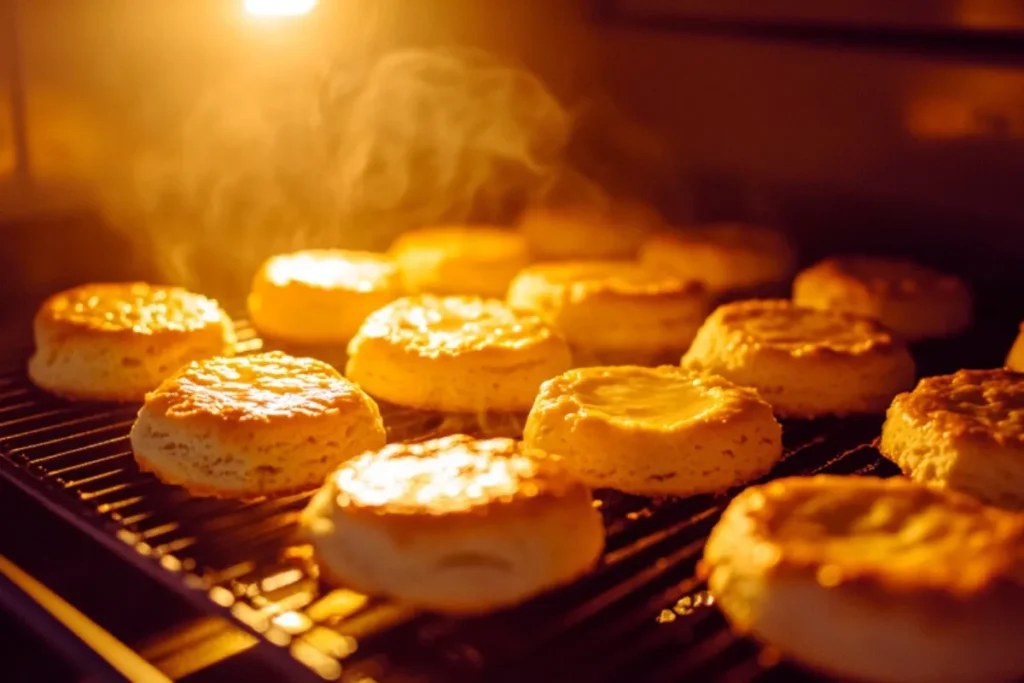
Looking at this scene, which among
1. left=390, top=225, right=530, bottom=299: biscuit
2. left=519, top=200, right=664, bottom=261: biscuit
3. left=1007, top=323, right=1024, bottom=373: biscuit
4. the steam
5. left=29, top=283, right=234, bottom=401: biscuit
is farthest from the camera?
left=519, top=200, right=664, bottom=261: biscuit

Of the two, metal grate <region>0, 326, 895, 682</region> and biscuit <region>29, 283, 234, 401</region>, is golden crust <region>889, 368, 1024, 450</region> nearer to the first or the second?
metal grate <region>0, 326, 895, 682</region>

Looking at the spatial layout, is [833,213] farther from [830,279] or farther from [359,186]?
[359,186]

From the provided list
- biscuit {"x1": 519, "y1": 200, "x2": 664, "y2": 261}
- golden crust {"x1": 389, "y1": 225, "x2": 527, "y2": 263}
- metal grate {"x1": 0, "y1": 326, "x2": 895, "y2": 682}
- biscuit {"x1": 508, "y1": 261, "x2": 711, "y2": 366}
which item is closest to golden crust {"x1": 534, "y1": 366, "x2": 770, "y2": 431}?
metal grate {"x1": 0, "y1": 326, "x2": 895, "y2": 682}

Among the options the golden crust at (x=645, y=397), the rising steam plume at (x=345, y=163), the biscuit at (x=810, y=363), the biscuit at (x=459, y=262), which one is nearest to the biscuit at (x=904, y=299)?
the biscuit at (x=810, y=363)

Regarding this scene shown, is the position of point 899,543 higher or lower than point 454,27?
lower

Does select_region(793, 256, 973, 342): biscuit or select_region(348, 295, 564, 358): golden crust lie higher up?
select_region(348, 295, 564, 358): golden crust

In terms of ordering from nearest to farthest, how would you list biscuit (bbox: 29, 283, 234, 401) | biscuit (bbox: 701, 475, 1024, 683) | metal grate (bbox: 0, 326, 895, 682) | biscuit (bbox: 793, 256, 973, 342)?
1. biscuit (bbox: 701, 475, 1024, 683)
2. metal grate (bbox: 0, 326, 895, 682)
3. biscuit (bbox: 29, 283, 234, 401)
4. biscuit (bbox: 793, 256, 973, 342)

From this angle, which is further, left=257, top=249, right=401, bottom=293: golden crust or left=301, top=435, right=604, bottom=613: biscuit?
left=257, top=249, right=401, bottom=293: golden crust

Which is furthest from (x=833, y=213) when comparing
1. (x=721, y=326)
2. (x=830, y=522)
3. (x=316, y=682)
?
(x=316, y=682)
